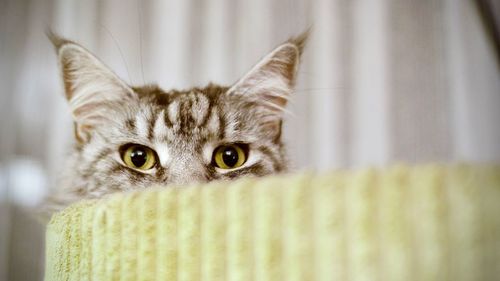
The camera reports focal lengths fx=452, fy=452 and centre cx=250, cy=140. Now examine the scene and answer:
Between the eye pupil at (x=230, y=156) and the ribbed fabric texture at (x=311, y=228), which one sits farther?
the eye pupil at (x=230, y=156)

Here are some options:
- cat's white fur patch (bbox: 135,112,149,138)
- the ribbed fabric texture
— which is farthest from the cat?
the ribbed fabric texture

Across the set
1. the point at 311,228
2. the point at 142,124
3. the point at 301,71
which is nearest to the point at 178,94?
the point at 142,124

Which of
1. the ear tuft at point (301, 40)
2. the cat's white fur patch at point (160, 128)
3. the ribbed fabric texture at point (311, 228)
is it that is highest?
the ear tuft at point (301, 40)

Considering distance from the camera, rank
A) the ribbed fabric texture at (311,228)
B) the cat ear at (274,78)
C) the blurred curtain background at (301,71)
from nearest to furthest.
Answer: the ribbed fabric texture at (311,228)
the blurred curtain background at (301,71)
the cat ear at (274,78)

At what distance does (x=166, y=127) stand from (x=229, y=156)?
0.44 ft

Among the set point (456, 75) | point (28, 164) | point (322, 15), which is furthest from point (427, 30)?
point (28, 164)

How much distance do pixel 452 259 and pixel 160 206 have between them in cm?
31

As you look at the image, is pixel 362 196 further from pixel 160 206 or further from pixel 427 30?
pixel 427 30

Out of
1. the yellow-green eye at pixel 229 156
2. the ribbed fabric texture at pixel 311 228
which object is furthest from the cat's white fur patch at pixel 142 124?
the ribbed fabric texture at pixel 311 228

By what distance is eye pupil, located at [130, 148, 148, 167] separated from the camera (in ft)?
2.90

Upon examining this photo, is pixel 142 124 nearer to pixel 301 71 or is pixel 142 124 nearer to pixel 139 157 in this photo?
pixel 139 157

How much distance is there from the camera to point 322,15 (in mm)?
938

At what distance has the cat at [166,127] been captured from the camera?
857 millimetres

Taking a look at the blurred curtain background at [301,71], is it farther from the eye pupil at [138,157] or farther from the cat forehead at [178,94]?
the eye pupil at [138,157]
